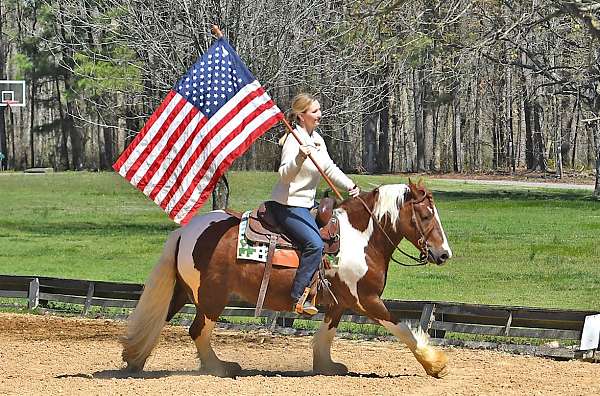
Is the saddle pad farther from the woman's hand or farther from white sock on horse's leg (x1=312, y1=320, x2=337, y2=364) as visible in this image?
the woman's hand

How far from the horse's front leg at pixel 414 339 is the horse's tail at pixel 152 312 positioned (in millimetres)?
1872

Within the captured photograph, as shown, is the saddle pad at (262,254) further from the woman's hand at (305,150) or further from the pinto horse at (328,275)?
the woman's hand at (305,150)

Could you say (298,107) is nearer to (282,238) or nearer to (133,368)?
(282,238)

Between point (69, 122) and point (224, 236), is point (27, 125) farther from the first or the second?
point (224, 236)

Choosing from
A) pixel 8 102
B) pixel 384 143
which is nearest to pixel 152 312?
pixel 8 102

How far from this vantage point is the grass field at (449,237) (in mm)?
19062

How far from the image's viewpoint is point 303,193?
9.93 metres

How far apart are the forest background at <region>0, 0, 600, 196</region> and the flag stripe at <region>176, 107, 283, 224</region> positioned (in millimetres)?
6812

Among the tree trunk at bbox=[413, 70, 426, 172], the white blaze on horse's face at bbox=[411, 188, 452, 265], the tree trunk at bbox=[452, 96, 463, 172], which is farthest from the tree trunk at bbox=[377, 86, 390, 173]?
the white blaze on horse's face at bbox=[411, 188, 452, 265]

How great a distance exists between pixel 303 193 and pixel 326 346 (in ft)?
5.21

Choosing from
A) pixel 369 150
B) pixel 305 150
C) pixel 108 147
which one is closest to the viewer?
pixel 305 150

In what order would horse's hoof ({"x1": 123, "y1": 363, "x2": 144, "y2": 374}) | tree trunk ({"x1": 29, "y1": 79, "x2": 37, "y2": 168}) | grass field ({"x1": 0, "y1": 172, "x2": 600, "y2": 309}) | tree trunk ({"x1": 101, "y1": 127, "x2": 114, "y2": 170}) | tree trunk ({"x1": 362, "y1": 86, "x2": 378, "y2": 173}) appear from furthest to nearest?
tree trunk ({"x1": 29, "y1": 79, "x2": 37, "y2": 168}), tree trunk ({"x1": 101, "y1": 127, "x2": 114, "y2": 170}), tree trunk ({"x1": 362, "y1": 86, "x2": 378, "y2": 173}), grass field ({"x1": 0, "y1": 172, "x2": 600, "y2": 309}), horse's hoof ({"x1": 123, "y1": 363, "x2": 144, "y2": 374})

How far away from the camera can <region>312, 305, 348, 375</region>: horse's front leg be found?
10.4 m

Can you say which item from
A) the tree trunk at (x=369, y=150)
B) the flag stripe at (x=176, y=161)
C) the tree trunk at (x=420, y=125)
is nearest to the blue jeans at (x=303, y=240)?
the flag stripe at (x=176, y=161)
